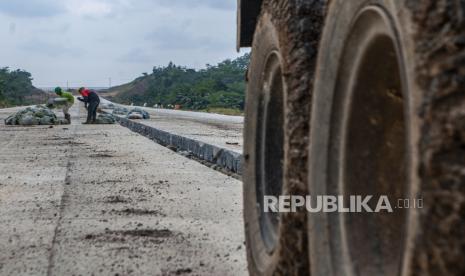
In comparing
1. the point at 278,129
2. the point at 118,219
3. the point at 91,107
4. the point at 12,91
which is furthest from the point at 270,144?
the point at 12,91

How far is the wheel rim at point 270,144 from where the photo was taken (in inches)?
109

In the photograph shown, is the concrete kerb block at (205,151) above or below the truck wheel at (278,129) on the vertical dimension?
below

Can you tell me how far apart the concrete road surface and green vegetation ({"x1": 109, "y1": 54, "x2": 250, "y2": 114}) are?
32940 millimetres

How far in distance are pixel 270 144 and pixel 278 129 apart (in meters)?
0.08

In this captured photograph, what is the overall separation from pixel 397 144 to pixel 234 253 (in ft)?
7.93

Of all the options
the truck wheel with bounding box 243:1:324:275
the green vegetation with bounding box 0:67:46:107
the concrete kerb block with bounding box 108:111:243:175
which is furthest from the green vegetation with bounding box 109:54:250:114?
the truck wheel with bounding box 243:1:324:275

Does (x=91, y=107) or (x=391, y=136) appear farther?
(x=91, y=107)

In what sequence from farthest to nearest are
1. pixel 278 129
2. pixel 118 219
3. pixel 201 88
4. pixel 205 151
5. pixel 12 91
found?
pixel 12 91 → pixel 201 88 → pixel 205 151 → pixel 118 219 → pixel 278 129

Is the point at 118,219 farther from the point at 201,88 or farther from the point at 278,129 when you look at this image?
the point at 201,88

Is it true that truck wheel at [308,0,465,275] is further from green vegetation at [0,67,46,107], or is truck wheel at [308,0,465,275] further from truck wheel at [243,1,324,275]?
green vegetation at [0,67,46,107]

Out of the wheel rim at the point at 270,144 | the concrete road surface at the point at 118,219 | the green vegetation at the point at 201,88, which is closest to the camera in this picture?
the wheel rim at the point at 270,144

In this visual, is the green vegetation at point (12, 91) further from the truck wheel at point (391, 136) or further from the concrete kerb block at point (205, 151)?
the truck wheel at point (391, 136)

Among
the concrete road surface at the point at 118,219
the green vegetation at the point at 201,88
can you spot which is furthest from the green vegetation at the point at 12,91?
the concrete road surface at the point at 118,219

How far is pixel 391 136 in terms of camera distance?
189cm
